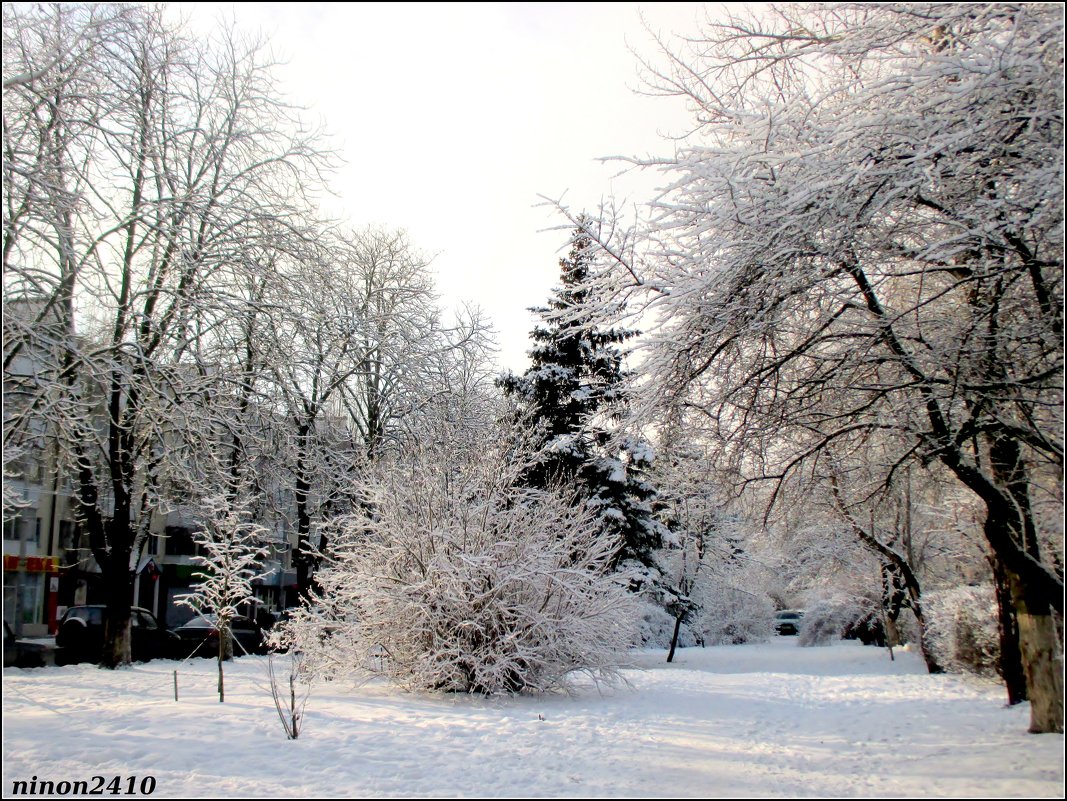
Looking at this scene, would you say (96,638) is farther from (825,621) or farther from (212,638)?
(825,621)

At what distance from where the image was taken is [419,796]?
6.20m

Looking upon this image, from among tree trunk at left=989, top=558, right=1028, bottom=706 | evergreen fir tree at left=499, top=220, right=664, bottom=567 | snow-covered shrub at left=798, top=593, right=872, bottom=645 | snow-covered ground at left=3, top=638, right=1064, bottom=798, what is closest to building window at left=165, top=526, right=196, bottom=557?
evergreen fir tree at left=499, top=220, right=664, bottom=567

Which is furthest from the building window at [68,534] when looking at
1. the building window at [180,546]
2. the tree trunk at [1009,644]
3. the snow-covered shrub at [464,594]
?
the tree trunk at [1009,644]

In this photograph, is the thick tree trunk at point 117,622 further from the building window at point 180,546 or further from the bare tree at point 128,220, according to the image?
the building window at point 180,546

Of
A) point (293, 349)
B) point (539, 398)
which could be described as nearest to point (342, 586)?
point (293, 349)

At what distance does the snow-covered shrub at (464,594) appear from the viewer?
11.8 meters

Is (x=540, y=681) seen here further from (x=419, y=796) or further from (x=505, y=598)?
(x=419, y=796)

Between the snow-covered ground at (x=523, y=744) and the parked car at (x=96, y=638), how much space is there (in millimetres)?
6233

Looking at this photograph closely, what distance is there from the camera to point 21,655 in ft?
54.6

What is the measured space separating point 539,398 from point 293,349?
1169cm

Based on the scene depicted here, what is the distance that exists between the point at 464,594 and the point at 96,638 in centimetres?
1291

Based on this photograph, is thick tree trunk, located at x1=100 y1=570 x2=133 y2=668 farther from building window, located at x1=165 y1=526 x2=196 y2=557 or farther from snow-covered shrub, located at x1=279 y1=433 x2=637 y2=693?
building window, located at x1=165 y1=526 x2=196 y2=557

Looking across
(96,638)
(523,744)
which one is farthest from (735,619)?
(523,744)

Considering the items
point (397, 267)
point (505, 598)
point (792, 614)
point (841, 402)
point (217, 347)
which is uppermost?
point (397, 267)
